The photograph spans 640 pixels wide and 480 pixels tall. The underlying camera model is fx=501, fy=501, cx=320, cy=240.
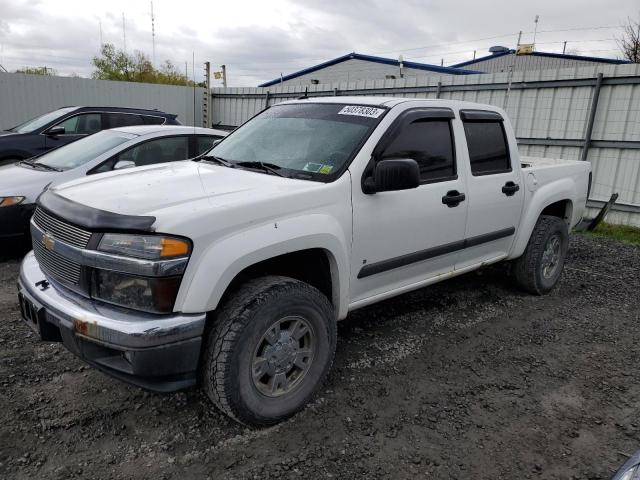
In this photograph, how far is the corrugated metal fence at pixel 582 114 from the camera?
809cm

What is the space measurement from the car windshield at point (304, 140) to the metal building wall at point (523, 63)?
25.0 meters

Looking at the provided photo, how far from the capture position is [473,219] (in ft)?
13.3

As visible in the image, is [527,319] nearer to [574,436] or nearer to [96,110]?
[574,436]

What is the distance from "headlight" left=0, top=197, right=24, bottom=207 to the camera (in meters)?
5.14

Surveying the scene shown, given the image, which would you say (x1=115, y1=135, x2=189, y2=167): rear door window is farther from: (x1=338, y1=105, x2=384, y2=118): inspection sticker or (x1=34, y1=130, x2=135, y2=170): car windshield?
Answer: (x1=338, y1=105, x2=384, y2=118): inspection sticker

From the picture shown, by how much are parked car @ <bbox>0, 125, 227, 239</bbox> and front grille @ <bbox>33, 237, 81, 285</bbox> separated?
2601mm

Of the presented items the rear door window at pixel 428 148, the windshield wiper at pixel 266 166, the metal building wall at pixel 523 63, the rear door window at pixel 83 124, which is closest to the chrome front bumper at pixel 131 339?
the windshield wiper at pixel 266 166

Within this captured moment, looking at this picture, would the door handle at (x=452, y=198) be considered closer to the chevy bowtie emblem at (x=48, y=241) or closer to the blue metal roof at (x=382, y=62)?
the chevy bowtie emblem at (x=48, y=241)

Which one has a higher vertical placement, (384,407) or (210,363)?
(210,363)

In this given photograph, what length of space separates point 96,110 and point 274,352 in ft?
25.5

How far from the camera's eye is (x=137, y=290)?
2.40 meters

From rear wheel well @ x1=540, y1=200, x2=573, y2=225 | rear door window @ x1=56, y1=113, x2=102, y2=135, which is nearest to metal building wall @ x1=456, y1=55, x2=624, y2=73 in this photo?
rear door window @ x1=56, y1=113, x2=102, y2=135

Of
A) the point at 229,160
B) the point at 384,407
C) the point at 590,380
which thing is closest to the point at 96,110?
the point at 229,160

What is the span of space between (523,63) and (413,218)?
28.2 m
